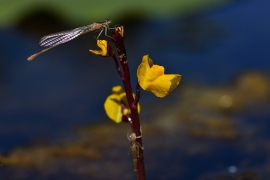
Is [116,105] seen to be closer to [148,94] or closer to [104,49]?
[104,49]

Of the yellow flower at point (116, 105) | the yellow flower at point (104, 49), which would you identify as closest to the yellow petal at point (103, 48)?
the yellow flower at point (104, 49)

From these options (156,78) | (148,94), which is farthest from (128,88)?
(148,94)

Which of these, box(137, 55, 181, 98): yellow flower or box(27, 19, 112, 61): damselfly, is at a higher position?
box(27, 19, 112, 61): damselfly

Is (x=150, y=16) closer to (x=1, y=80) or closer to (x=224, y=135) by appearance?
(x=1, y=80)

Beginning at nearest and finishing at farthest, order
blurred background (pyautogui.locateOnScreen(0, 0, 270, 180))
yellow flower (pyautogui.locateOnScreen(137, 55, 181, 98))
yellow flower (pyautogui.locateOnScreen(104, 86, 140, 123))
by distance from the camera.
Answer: yellow flower (pyautogui.locateOnScreen(137, 55, 181, 98)) < yellow flower (pyautogui.locateOnScreen(104, 86, 140, 123)) < blurred background (pyautogui.locateOnScreen(0, 0, 270, 180))

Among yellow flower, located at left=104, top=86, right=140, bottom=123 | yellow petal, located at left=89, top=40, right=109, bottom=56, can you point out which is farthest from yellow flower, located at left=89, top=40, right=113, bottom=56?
yellow flower, located at left=104, top=86, right=140, bottom=123

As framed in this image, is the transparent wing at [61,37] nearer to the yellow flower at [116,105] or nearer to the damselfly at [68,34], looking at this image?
the damselfly at [68,34]

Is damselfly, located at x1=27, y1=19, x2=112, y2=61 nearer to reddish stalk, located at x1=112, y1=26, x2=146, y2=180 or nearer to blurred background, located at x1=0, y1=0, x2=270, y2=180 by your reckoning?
reddish stalk, located at x1=112, y1=26, x2=146, y2=180
